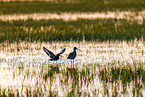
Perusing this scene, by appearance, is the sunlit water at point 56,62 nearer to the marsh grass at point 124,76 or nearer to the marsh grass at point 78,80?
the marsh grass at point 78,80

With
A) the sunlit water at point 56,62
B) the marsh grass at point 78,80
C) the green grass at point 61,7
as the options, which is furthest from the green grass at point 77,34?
the green grass at point 61,7

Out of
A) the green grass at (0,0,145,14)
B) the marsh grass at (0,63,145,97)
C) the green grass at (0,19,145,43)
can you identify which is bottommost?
the marsh grass at (0,63,145,97)

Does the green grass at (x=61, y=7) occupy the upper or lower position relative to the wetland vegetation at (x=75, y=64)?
upper

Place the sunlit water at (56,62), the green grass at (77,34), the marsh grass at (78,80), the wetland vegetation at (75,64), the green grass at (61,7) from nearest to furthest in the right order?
the marsh grass at (78,80), the wetland vegetation at (75,64), the sunlit water at (56,62), the green grass at (77,34), the green grass at (61,7)

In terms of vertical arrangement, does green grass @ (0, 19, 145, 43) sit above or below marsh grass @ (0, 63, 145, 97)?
above

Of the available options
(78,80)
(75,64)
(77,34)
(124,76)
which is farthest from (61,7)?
(78,80)

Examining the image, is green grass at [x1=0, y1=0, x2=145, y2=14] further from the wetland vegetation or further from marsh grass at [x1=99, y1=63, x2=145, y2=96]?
marsh grass at [x1=99, y1=63, x2=145, y2=96]

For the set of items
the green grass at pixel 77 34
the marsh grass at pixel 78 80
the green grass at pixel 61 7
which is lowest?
the marsh grass at pixel 78 80

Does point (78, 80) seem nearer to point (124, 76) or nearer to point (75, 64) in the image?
point (124, 76)

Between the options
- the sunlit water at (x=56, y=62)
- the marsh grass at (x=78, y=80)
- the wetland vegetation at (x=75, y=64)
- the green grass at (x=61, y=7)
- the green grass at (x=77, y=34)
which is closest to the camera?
the marsh grass at (x=78, y=80)

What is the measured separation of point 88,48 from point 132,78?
13.5ft

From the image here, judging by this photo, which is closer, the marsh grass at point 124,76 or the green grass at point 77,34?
the marsh grass at point 124,76

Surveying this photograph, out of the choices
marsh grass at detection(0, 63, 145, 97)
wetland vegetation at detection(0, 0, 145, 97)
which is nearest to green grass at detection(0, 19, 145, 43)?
wetland vegetation at detection(0, 0, 145, 97)

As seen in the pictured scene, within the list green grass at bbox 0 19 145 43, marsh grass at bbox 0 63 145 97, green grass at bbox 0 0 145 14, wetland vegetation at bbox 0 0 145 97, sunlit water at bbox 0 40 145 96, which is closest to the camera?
marsh grass at bbox 0 63 145 97
